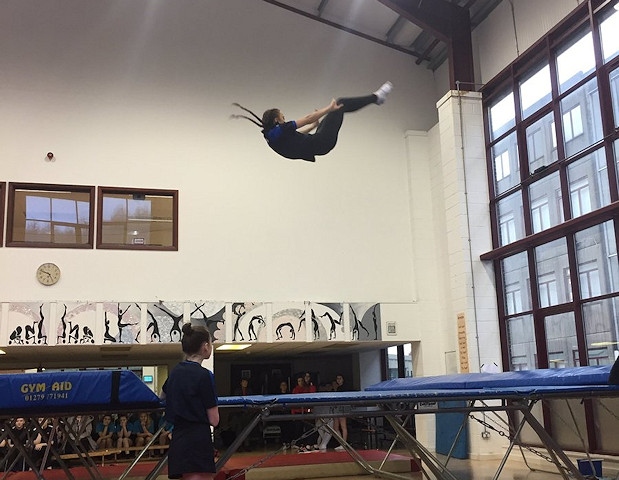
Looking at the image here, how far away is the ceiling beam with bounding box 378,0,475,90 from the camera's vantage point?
13.6m

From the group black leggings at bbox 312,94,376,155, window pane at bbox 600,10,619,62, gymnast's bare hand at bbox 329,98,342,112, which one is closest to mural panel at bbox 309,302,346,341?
black leggings at bbox 312,94,376,155

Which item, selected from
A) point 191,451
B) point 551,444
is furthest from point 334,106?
point 191,451

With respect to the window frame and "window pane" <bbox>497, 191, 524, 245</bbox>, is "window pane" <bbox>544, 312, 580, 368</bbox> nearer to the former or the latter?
"window pane" <bbox>497, 191, 524, 245</bbox>

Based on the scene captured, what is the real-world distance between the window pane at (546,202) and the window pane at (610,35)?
2.07 meters

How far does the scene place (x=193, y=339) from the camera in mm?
4527

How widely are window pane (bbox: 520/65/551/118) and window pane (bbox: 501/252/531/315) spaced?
103 inches

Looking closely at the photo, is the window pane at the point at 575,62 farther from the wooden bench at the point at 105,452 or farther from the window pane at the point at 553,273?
the wooden bench at the point at 105,452

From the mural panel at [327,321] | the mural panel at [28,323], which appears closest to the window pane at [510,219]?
the mural panel at [327,321]

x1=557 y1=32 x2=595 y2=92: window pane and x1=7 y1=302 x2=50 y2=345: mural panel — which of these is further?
x1=7 y1=302 x2=50 y2=345: mural panel

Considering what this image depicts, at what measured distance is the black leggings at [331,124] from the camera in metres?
9.97

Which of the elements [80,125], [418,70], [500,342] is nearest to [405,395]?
[500,342]

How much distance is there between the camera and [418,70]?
625 inches

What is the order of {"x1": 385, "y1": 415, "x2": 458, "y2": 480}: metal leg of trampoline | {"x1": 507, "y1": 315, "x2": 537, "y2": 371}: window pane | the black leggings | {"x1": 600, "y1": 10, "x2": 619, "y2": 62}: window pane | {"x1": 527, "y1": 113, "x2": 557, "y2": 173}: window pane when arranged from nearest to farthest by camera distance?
{"x1": 385, "y1": 415, "x2": 458, "y2": 480}: metal leg of trampoline < the black leggings < {"x1": 600, "y1": 10, "x2": 619, "y2": 62}: window pane < {"x1": 527, "y1": 113, "x2": 557, "y2": 173}: window pane < {"x1": 507, "y1": 315, "x2": 537, "y2": 371}: window pane

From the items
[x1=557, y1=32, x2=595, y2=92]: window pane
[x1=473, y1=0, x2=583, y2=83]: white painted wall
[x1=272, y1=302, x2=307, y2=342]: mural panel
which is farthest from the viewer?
[x1=272, y1=302, x2=307, y2=342]: mural panel
